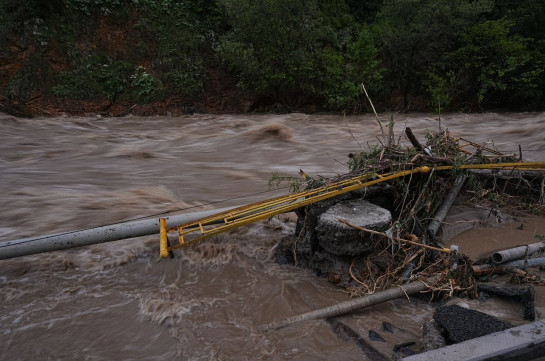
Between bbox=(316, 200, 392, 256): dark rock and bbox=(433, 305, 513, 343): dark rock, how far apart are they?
74 centimetres

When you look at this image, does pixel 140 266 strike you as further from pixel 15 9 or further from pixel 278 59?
pixel 15 9

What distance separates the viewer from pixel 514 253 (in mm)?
2934

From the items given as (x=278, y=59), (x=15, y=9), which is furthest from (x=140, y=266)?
(x=15, y=9)

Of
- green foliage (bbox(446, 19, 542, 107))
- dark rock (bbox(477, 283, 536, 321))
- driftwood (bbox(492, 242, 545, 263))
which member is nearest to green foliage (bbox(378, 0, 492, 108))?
green foliage (bbox(446, 19, 542, 107))

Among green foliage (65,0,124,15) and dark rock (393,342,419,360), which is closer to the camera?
dark rock (393,342,419,360)

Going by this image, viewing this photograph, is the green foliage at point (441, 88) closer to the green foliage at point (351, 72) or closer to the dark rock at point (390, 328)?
the green foliage at point (351, 72)

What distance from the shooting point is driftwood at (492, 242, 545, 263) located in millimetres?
2885

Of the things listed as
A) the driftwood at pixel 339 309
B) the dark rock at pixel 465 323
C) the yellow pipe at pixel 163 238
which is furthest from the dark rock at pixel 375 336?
the yellow pipe at pixel 163 238

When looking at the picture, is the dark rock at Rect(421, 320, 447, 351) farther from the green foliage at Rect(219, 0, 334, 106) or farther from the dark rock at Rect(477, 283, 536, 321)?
the green foliage at Rect(219, 0, 334, 106)

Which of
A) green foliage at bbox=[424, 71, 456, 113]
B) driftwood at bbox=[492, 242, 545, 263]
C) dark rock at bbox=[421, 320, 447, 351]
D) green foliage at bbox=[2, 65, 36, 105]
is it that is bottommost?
dark rock at bbox=[421, 320, 447, 351]

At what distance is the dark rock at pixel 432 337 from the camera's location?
2146 millimetres

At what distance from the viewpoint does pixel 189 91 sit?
13344 millimetres

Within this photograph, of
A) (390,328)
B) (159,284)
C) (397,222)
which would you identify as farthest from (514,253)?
(159,284)

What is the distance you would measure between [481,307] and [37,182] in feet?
18.4
